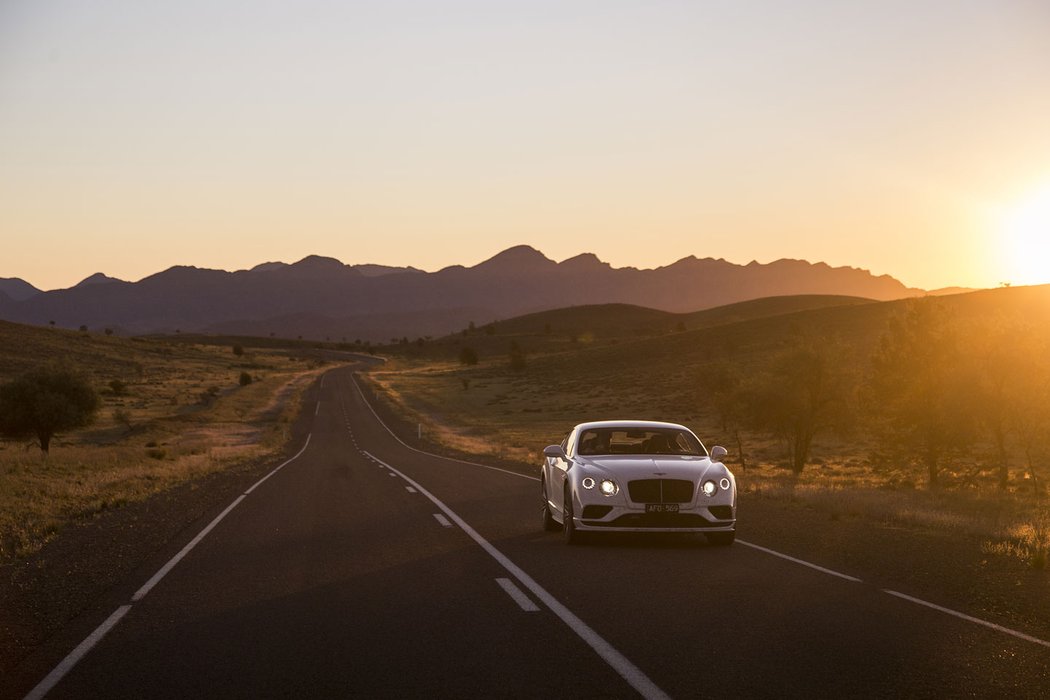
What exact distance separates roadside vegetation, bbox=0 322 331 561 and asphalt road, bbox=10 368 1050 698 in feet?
17.0

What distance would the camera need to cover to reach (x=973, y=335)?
123 feet

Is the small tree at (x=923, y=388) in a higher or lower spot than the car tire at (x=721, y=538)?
higher

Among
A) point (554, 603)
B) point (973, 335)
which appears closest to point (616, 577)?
point (554, 603)

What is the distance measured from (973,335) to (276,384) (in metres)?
94.5

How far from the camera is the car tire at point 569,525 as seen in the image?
46.4 ft

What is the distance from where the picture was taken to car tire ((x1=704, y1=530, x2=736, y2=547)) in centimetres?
1412

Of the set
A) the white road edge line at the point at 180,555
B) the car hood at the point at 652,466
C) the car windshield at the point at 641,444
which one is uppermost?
the car windshield at the point at 641,444

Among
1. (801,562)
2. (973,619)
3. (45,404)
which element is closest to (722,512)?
(801,562)

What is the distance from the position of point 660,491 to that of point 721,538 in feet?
3.94

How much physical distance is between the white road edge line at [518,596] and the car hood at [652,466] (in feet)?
10.2

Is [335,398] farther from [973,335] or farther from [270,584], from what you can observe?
[270,584]

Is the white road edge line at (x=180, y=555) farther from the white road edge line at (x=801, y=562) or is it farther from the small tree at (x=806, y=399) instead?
the small tree at (x=806, y=399)

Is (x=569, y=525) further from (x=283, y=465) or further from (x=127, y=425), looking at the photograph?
(x=127, y=425)

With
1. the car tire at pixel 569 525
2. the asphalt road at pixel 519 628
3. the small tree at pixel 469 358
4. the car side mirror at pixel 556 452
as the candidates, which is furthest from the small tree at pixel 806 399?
the small tree at pixel 469 358
